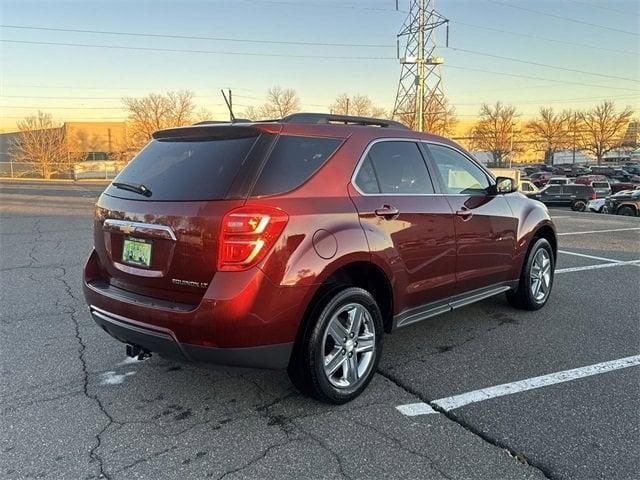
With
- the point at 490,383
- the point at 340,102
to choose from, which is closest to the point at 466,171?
the point at 490,383

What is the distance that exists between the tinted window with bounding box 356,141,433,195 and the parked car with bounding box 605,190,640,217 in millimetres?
24000

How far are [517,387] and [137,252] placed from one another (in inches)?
104

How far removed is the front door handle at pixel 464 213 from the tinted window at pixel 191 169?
6.32 ft

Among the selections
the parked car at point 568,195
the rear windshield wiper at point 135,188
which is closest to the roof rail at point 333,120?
the rear windshield wiper at point 135,188

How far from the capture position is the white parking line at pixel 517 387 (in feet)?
10.5

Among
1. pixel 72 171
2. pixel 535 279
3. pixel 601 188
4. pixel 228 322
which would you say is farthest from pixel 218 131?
pixel 72 171

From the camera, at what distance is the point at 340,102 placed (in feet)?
218

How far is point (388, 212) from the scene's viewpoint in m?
3.46

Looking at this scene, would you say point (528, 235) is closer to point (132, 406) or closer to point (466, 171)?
point (466, 171)

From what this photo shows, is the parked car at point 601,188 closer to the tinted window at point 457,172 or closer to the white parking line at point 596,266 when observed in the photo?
the white parking line at point 596,266

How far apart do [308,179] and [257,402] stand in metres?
1.45

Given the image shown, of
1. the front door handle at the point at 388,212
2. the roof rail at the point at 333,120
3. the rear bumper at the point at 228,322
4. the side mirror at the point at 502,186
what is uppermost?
the roof rail at the point at 333,120

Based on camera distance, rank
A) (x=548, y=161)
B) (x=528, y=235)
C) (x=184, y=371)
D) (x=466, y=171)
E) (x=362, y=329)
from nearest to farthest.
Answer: (x=362, y=329)
(x=184, y=371)
(x=466, y=171)
(x=528, y=235)
(x=548, y=161)

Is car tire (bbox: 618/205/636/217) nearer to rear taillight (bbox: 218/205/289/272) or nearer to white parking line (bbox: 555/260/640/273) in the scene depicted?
white parking line (bbox: 555/260/640/273)
